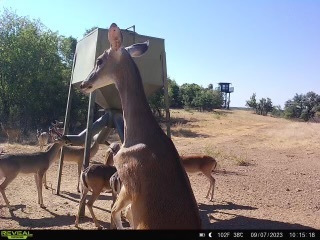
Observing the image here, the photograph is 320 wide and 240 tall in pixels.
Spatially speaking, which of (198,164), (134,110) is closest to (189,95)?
(198,164)

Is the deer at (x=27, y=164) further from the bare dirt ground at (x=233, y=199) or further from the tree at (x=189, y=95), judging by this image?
the tree at (x=189, y=95)

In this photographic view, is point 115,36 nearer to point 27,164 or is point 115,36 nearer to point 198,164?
point 27,164

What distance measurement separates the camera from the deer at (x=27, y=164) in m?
9.11

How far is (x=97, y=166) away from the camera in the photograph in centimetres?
834

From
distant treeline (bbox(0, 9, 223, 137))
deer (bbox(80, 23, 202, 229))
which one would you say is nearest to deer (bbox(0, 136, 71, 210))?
deer (bbox(80, 23, 202, 229))

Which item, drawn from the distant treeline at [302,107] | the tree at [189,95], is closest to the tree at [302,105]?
the distant treeline at [302,107]

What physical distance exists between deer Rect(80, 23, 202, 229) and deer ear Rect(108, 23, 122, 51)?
0.01 metres

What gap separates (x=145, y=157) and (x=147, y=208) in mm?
549

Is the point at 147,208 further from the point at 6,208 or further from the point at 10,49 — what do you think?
the point at 10,49

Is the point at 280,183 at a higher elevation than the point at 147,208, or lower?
lower

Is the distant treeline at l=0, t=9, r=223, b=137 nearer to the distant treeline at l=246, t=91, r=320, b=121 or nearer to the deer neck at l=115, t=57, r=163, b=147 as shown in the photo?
the deer neck at l=115, t=57, r=163, b=147

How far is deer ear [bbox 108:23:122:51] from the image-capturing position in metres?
5.11

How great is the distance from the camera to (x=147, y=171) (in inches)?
155
